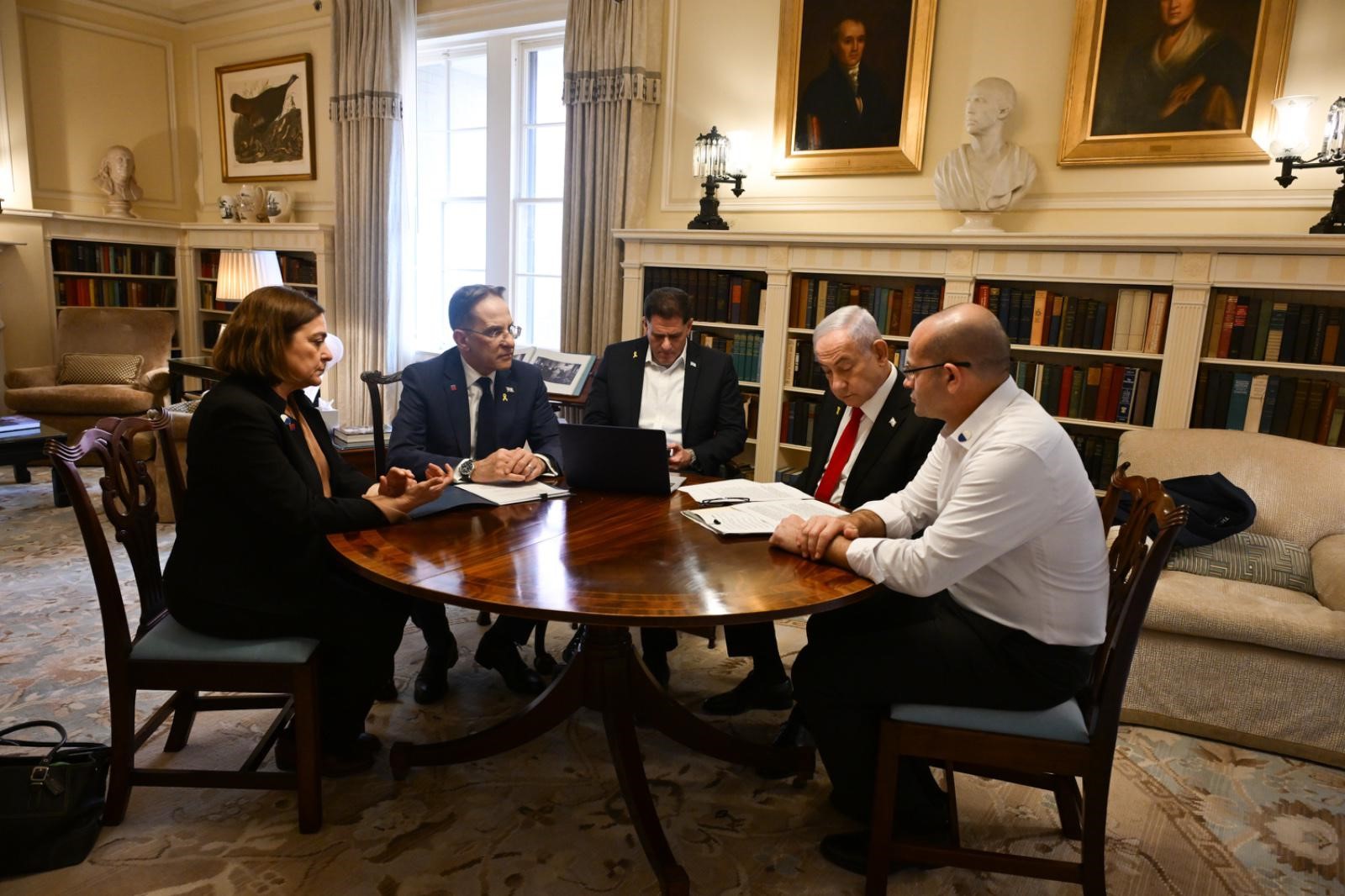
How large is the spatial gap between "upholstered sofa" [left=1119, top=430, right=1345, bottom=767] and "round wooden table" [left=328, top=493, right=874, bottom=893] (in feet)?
3.86

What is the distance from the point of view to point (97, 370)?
19.0 ft

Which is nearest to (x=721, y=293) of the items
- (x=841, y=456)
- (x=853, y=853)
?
(x=841, y=456)

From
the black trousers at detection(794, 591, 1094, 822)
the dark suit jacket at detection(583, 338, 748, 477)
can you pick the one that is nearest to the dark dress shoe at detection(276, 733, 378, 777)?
the black trousers at detection(794, 591, 1094, 822)

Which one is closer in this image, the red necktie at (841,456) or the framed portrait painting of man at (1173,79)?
the red necktie at (841,456)

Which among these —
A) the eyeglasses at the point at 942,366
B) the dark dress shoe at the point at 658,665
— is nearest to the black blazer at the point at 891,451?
the eyeglasses at the point at 942,366

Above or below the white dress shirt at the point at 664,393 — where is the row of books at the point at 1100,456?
below

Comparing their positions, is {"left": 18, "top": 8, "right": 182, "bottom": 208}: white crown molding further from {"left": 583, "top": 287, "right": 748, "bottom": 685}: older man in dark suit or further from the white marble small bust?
{"left": 583, "top": 287, "right": 748, "bottom": 685}: older man in dark suit

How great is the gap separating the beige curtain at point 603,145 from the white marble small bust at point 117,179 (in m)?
3.91

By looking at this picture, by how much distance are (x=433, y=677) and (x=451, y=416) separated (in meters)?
0.82

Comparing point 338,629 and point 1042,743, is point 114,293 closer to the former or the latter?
point 338,629

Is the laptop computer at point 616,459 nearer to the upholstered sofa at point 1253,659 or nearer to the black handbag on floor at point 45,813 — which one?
the black handbag on floor at point 45,813

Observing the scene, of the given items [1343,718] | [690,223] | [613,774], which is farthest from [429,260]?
[1343,718]

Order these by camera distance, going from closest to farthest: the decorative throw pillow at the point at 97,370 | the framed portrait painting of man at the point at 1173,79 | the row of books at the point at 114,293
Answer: the framed portrait painting of man at the point at 1173,79
the decorative throw pillow at the point at 97,370
the row of books at the point at 114,293

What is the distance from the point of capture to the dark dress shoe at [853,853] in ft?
6.07
